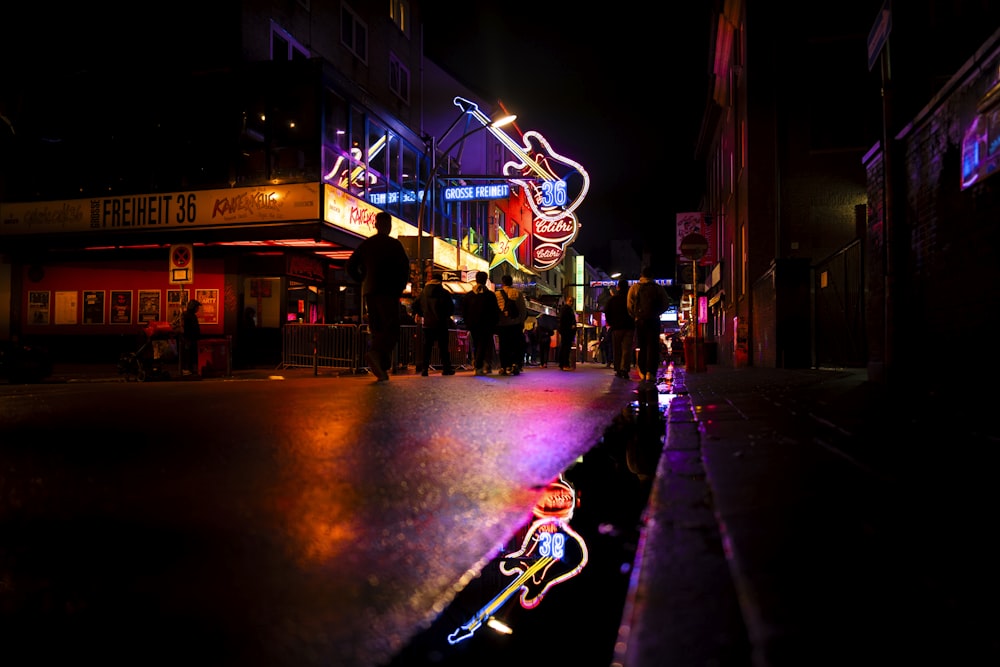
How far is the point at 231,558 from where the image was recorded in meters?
→ 1.72

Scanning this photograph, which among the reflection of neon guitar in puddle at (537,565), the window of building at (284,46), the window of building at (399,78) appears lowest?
the reflection of neon guitar in puddle at (537,565)

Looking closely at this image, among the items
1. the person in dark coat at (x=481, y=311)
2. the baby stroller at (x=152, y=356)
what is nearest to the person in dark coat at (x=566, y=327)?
the person in dark coat at (x=481, y=311)

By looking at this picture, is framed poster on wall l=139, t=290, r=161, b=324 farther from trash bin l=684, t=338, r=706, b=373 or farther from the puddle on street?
the puddle on street

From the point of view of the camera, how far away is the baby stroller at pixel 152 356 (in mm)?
14041

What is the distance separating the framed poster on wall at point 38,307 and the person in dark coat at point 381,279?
17589 millimetres

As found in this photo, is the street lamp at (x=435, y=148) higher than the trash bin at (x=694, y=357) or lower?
higher

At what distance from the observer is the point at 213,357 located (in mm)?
15484

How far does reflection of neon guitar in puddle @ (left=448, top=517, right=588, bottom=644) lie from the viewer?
150cm

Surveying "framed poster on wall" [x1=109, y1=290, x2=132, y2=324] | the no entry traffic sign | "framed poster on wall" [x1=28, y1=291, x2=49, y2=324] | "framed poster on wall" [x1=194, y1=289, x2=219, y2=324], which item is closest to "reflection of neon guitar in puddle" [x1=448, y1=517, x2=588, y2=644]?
the no entry traffic sign

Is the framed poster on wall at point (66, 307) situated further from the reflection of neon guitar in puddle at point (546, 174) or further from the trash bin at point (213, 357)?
the reflection of neon guitar in puddle at point (546, 174)

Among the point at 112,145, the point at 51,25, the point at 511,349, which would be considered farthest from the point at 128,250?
the point at 511,349

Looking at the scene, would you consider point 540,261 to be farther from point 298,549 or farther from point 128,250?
point 298,549

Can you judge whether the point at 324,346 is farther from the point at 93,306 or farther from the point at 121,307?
the point at 93,306

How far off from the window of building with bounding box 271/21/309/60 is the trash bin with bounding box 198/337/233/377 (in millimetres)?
9641
